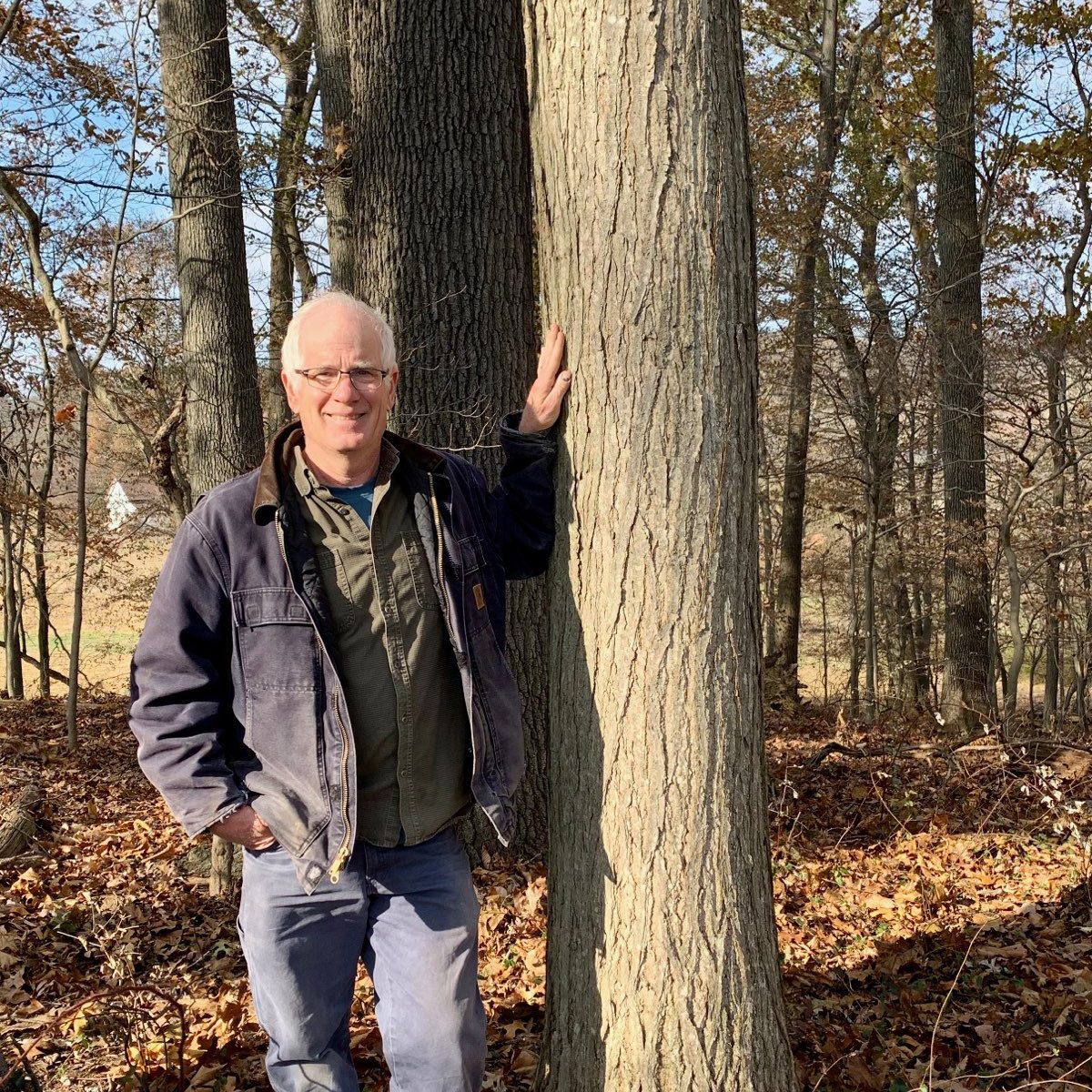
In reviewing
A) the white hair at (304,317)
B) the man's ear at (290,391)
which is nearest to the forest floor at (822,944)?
the man's ear at (290,391)

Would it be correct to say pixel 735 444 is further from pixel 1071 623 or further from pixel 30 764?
pixel 1071 623

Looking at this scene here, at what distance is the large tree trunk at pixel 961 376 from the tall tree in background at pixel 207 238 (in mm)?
7773

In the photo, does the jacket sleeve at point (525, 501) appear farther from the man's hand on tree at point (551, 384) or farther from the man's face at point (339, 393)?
the man's face at point (339, 393)

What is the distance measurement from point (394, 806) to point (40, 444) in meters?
14.9

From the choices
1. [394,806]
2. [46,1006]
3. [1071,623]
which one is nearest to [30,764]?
[46,1006]

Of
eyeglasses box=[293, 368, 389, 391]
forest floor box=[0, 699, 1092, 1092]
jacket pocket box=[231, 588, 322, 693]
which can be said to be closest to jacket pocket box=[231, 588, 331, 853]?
jacket pocket box=[231, 588, 322, 693]

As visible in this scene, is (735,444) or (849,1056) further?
(849,1056)

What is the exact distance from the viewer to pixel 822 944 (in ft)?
14.2

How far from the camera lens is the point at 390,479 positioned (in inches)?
101

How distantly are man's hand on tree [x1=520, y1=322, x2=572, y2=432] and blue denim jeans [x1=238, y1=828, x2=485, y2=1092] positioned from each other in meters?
1.17

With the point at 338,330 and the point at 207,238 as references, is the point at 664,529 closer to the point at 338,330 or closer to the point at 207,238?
the point at 338,330

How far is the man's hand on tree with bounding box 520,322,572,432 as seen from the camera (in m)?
2.69

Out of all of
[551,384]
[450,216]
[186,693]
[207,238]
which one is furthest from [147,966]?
[207,238]

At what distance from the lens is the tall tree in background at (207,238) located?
579cm
